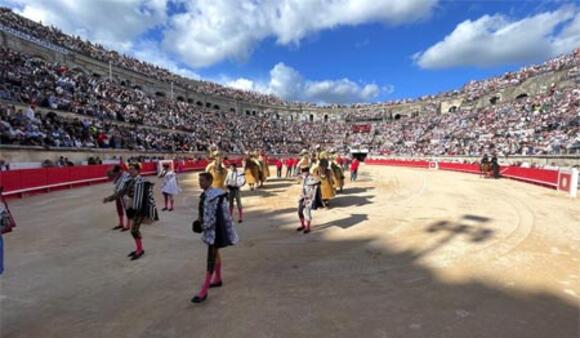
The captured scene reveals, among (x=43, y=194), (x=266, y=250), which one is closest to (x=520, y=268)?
(x=266, y=250)

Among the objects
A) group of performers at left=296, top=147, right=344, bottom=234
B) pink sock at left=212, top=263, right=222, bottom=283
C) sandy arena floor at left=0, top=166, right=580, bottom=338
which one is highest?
group of performers at left=296, top=147, right=344, bottom=234

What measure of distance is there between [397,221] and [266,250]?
4.12 m

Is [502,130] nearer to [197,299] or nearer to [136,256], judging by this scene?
[136,256]

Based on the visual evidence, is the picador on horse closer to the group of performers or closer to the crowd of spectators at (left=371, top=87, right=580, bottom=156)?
the crowd of spectators at (left=371, top=87, right=580, bottom=156)

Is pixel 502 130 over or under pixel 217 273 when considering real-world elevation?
over

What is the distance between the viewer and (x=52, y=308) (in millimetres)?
3988

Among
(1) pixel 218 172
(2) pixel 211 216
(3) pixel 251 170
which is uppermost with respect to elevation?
(1) pixel 218 172

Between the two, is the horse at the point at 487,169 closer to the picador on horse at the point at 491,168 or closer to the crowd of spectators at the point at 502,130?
the picador on horse at the point at 491,168

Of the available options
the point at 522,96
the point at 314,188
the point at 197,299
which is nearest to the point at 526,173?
the point at 314,188

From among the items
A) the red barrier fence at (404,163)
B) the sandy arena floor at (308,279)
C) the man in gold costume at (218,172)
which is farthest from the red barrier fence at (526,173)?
the man in gold costume at (218,172)

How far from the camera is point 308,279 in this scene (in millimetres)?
4840

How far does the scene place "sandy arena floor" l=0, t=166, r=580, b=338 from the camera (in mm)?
3605

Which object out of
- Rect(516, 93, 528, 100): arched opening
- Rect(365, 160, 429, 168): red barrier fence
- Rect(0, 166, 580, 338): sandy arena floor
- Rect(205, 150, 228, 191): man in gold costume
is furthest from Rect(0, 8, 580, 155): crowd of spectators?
Rect(0, 166, 580, 338): sandy arena floor

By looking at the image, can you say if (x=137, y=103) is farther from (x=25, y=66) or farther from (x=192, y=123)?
(x=25, y=66)
